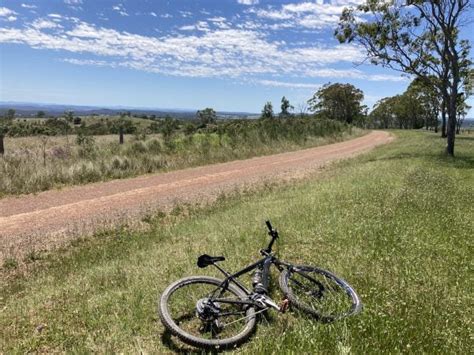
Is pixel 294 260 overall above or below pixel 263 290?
below

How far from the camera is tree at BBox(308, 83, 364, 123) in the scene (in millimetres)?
95250

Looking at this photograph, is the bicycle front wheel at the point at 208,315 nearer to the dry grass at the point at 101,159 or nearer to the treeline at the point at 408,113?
the dry grass at the point at 101,159

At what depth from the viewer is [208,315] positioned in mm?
4531

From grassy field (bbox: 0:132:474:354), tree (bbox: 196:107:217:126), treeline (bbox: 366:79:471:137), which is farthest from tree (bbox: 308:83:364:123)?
grassy field (bbox: 0:132:474:354)

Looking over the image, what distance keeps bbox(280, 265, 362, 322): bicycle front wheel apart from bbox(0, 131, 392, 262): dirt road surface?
5.05 m

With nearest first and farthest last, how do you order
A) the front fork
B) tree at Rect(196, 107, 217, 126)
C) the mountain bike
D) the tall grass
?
1. the mountain bike
2. the front fork
3. the tall grass
4. tree at Rect(196, 107, 217, 126)

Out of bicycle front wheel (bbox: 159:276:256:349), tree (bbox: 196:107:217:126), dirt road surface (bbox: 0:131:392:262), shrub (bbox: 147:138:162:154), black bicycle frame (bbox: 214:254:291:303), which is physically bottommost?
dirt road surface (bbox: 0:131:392:262)

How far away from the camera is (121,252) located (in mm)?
7926

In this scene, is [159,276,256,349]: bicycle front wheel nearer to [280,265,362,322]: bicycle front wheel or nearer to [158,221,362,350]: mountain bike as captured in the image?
[158,221,362,350]: mountain bike

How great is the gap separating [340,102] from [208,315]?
319ft

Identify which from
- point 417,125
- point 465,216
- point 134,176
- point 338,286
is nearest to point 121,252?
point 338,286

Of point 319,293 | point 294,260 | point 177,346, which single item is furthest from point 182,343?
point 294,260

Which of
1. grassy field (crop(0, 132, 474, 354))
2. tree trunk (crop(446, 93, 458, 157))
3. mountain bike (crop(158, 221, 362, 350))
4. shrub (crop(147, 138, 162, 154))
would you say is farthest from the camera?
tree trunk (crop(446, 93, 458, 157))

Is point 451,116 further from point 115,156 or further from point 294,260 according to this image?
point 294,260
